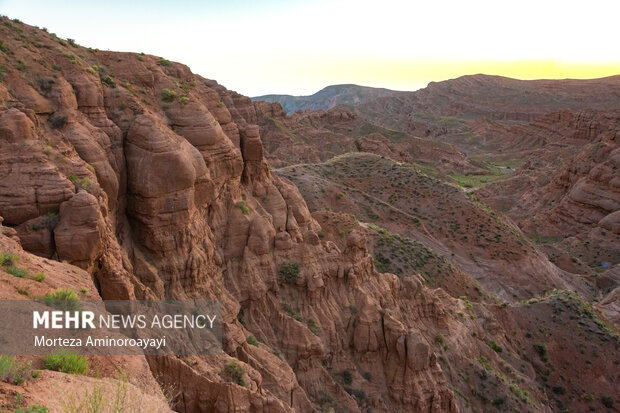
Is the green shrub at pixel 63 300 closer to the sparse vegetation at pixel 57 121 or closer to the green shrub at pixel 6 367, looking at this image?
the green shrub at pixel 6 367

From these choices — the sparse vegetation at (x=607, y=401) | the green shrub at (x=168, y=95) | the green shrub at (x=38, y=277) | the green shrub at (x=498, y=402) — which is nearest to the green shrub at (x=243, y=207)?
the green shrub at (x=168, y=95)

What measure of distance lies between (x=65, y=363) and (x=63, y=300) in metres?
1.90

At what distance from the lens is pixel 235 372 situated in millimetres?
13719

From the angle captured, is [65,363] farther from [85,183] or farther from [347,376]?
[347,376]

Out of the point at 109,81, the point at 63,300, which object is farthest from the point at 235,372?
the point at 109,81

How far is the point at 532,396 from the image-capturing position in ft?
90.6

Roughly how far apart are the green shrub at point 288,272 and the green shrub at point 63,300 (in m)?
11.6

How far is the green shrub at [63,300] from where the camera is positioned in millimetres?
9195

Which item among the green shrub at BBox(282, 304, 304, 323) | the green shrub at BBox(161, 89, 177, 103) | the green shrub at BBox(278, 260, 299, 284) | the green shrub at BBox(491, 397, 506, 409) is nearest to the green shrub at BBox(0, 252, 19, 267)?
the green shrub at BBox(161, 89, 177, 103)

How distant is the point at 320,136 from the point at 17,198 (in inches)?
3999

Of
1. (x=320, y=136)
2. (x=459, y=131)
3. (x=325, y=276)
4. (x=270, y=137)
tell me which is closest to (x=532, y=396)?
(x=325, y=276)

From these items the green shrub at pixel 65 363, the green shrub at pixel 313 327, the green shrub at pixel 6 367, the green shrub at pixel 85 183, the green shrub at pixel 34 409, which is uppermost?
the green shrub at pixel 85 183

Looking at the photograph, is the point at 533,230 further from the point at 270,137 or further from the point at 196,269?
the point at 196,269

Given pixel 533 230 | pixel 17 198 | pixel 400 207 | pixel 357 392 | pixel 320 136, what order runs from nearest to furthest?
pixel 17 198
pixel 357 392
pixel 400 207
pixel 533 230
pixel 320 136
